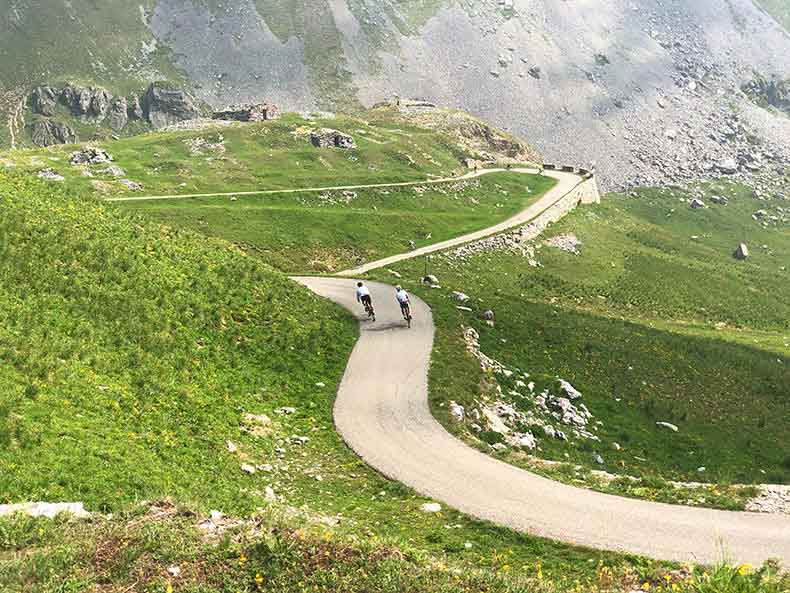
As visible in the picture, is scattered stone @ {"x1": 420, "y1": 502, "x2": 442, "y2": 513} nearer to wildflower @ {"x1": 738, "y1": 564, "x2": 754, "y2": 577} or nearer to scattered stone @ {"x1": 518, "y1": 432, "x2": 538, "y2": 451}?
wildflower @ {"x1": 738, "y1": 564, "x2": 754, "y2": 577}

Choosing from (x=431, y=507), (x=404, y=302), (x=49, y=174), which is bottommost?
(x=431, y=507)

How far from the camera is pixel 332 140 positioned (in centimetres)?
11712

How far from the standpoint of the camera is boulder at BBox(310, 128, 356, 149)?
115875 mm

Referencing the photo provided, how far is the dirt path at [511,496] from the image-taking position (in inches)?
591

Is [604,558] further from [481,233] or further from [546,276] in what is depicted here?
[481,233]

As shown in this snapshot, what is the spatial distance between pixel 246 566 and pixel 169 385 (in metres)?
12.6

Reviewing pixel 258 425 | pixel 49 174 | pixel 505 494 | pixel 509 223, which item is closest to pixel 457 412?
pixel 505 494

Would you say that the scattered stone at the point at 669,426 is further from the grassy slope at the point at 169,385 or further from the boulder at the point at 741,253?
the boulder at the point at 741,253

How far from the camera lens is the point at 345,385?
2764cm

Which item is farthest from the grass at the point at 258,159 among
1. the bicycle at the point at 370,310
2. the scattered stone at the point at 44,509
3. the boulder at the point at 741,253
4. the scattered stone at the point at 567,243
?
the scattered stone at the point at 44,509

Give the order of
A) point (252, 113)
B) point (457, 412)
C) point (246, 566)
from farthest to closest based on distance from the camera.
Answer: point (252, 113) → point (457, 412) → point (246, 566)

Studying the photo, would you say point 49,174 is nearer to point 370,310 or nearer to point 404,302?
point 370,310

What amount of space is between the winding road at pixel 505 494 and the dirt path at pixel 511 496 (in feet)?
0.09

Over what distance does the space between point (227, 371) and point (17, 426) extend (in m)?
10.0
